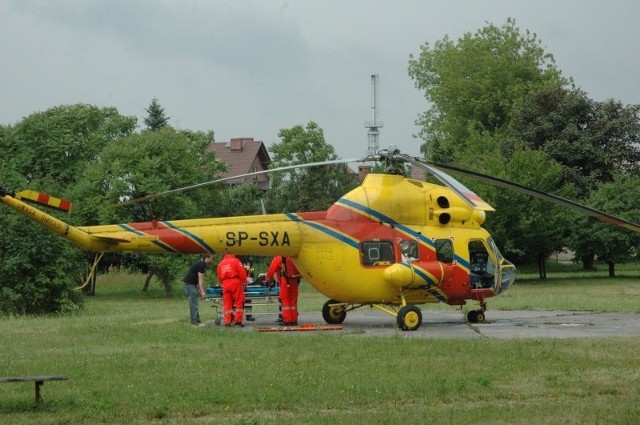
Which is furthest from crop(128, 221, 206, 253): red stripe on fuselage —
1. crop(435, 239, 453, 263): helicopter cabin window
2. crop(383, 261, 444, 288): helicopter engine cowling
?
crop(435, 239, 453, 263): helicopter cabin window

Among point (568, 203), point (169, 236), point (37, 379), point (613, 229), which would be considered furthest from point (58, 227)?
point (613, 229)

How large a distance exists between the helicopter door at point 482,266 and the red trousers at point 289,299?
14.1ft

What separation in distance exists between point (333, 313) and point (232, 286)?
2722 mm

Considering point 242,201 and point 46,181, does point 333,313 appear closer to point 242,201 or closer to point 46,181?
point 46,181

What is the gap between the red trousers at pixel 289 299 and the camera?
24.8 metres

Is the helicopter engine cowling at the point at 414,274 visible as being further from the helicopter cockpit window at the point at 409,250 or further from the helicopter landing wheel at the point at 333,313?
the helicopter landing wheel at the point at 333,313

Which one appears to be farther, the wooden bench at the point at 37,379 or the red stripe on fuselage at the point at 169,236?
the red stripe on fuselage at the point at 169,236

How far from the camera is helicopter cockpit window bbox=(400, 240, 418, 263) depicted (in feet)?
78.0

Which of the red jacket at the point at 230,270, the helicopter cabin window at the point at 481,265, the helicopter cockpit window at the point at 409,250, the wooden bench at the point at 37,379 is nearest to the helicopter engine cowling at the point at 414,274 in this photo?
the helicopter cockpit window at the point at 409,250

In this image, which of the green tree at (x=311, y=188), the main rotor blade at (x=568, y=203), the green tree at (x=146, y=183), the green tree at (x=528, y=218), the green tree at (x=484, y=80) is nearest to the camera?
the main rotor blade at (x=568, y=203)

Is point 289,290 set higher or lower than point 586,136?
lower

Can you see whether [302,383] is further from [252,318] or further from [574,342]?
[252,318]

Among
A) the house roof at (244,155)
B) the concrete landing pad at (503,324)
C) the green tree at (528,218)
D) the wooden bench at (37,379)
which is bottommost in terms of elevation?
the wooden bench at (37,379)

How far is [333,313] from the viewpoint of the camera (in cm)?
2528
